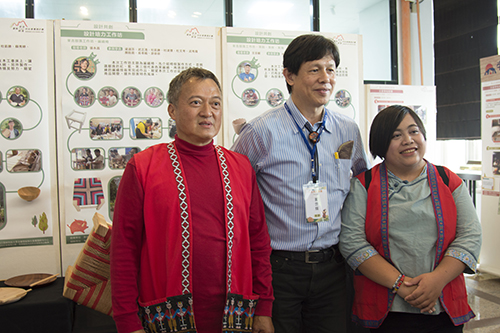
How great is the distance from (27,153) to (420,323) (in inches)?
112

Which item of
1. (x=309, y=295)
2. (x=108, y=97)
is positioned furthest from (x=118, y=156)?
(x=309, y=295)

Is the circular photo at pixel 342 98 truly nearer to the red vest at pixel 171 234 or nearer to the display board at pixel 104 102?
the display board at pixel 104 102

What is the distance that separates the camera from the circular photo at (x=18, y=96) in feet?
8.95

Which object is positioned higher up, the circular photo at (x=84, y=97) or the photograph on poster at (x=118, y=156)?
the circular photo at (x=84, y=97)

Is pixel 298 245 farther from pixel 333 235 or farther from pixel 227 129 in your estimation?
pixel 227 129

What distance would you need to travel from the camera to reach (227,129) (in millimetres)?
3107

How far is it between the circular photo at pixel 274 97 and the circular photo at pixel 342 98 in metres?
0.55

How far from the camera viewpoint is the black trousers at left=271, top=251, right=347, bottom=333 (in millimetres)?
1519

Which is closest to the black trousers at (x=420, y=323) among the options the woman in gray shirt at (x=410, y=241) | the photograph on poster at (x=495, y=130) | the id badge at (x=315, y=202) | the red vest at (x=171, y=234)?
the woman in gray shirt at (x=410, y=241)

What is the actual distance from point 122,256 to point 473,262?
1337 millimetres

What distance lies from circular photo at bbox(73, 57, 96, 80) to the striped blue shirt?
1.75 metres

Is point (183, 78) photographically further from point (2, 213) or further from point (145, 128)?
point (2, 213)

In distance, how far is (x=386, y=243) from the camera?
58.3 inches

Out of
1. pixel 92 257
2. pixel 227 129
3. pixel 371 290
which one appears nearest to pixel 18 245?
pixel 92 257
